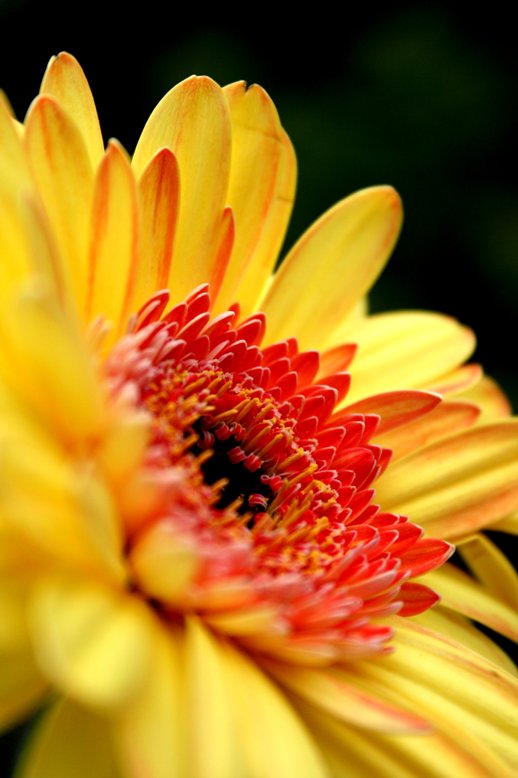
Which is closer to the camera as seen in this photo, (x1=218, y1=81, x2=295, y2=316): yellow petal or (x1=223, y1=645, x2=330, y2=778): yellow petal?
(x1=223, y1=645, x2=330, y2=778): yellow petal

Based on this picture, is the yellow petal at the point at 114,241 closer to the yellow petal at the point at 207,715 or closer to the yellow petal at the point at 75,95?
the yellow petal at the point at 75,95

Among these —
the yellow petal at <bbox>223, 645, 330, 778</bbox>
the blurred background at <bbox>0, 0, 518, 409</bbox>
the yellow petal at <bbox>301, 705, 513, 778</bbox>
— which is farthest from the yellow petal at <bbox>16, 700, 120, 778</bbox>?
the blurred background at <bbox>0, 0, 518, 409</bbox>

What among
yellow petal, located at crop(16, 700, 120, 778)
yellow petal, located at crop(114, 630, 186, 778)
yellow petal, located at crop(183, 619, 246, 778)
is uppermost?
yellow petal, located at crop(183, 619, 246, 778)

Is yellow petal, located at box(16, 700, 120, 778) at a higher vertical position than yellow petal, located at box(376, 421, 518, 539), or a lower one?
lower

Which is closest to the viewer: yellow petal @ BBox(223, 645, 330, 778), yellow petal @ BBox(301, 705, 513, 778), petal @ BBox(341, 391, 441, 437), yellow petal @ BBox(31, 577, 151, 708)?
yellow petal @ BBox(31, 577, 151, 708)

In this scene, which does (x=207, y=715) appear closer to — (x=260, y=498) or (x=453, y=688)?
(x=453, y=688)

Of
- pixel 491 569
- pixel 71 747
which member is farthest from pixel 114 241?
pixel 491 569

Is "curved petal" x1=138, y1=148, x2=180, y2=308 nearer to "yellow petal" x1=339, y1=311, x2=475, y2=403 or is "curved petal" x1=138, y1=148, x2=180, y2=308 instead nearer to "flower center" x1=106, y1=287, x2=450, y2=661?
"flower center" x1=106, y1=287, x2=450, y2=661
